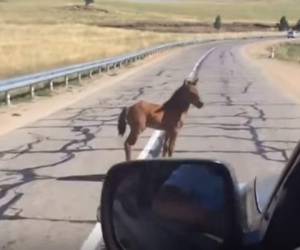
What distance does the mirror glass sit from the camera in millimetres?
2432

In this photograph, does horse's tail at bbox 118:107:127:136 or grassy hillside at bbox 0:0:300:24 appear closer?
horse's tail at bbox 118:107:127:136

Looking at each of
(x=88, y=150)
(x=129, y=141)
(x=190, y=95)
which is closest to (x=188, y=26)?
(x=88, y=150)

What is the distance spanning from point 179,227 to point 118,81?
31916mm

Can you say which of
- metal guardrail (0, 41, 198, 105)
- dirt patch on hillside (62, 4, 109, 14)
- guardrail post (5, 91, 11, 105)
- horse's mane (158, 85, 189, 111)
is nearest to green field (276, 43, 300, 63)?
metal guardrail (0, 41, 198, 105)

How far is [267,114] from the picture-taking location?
19750 millimetres

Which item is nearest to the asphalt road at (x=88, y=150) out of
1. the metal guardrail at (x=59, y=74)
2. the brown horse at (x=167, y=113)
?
the brown horse at (x=167, y=113)

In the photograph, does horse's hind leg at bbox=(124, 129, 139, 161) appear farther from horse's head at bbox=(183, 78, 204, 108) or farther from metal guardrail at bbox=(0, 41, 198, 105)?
metal guardrail at bbox=(0, 41, 198, 105)

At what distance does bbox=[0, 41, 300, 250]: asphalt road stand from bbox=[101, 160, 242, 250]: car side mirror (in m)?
0.39

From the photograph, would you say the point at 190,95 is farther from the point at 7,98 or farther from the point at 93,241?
the point at 7,98

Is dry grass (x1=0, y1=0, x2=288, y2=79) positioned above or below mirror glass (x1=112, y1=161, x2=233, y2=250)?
below

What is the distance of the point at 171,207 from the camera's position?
248cm

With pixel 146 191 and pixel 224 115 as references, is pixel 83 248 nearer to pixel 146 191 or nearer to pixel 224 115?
pixel 146 191

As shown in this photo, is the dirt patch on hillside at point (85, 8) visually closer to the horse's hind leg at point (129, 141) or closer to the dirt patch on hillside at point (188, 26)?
the dirt patch on hillside at point (188, 26)

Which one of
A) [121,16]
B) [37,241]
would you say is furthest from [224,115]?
[121,16]
